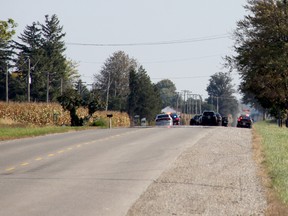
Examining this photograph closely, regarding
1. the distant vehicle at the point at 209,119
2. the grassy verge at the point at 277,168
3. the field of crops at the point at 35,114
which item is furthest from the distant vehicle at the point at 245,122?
the grassy verge at the point at 277,168

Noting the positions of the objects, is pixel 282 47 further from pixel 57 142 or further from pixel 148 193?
pixel 148 193

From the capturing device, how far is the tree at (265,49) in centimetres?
6006

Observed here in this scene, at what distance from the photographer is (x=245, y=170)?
63.0ft

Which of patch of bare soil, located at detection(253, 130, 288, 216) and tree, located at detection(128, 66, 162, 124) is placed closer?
patch of bare soil, located at detection(253, 130, 288, 216)

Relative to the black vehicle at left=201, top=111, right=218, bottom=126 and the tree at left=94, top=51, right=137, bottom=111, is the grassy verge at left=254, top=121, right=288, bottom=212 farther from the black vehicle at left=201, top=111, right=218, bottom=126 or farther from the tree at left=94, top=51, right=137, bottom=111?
the tree at left=94, top=51, right=137, bottom=111

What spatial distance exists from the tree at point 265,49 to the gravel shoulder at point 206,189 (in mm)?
37243

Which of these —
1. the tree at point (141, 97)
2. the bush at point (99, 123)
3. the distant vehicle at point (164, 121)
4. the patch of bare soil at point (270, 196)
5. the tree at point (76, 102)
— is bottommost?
the patch of bare soil at point (270, 196)

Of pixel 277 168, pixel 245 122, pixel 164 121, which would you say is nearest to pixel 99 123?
pixel 164 121

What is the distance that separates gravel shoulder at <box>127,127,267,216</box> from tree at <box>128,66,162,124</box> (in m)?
83.6

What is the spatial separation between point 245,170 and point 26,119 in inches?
1636

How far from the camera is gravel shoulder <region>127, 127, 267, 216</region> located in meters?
13.0

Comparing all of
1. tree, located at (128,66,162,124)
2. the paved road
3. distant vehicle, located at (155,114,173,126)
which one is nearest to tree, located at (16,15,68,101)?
tree, located at (128,66,162,124)

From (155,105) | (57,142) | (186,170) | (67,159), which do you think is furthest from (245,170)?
(155,105)

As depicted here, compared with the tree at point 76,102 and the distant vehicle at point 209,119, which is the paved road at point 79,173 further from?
the distant vehicle at point 209,119
